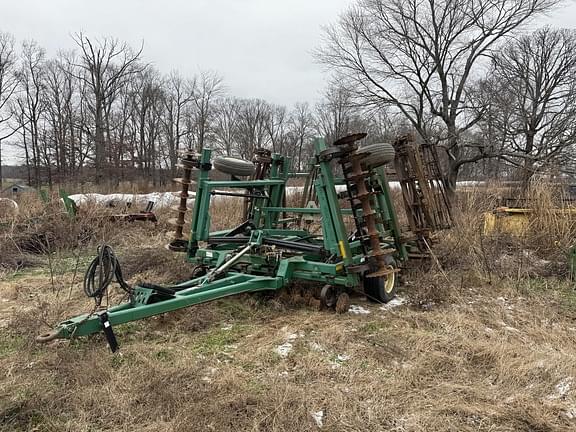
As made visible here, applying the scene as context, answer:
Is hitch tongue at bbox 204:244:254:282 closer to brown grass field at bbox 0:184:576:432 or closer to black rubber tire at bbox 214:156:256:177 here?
brown grass field at bbox 0:184:576:432

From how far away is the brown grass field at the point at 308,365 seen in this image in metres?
2.48

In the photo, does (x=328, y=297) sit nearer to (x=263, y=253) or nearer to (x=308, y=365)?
(x=263, y=253)

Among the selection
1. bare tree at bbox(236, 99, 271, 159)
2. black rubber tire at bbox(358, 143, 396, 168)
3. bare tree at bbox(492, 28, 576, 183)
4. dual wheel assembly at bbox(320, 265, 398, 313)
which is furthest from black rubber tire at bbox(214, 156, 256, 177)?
bare tree at bbox(236, 99, 271, 159)

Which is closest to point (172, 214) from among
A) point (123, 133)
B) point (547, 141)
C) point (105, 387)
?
point (105, 387)

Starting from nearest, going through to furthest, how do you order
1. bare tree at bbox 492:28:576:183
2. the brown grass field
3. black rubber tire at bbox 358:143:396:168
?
the brown grass field, black rubber tire at bbox 358:143:396:168, bare tree at bbox 492:28:576:183

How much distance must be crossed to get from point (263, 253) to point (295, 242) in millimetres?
421

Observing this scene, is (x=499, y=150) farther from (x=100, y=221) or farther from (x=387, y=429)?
(x=387, y=429)

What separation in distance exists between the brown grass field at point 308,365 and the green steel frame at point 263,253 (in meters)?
0.31

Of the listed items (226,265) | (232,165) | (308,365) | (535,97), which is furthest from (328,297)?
(535,97)

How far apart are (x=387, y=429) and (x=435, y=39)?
2297 centimetres

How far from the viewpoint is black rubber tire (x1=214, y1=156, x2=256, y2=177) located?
5.82 metres

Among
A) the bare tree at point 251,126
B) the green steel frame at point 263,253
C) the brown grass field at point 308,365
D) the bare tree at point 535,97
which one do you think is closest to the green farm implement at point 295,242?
the green steel frame at point 263,253

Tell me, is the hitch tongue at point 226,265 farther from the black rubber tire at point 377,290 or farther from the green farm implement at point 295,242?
the black rubber tire at point 377,290

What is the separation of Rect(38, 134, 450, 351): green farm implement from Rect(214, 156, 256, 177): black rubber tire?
0.04 ft
